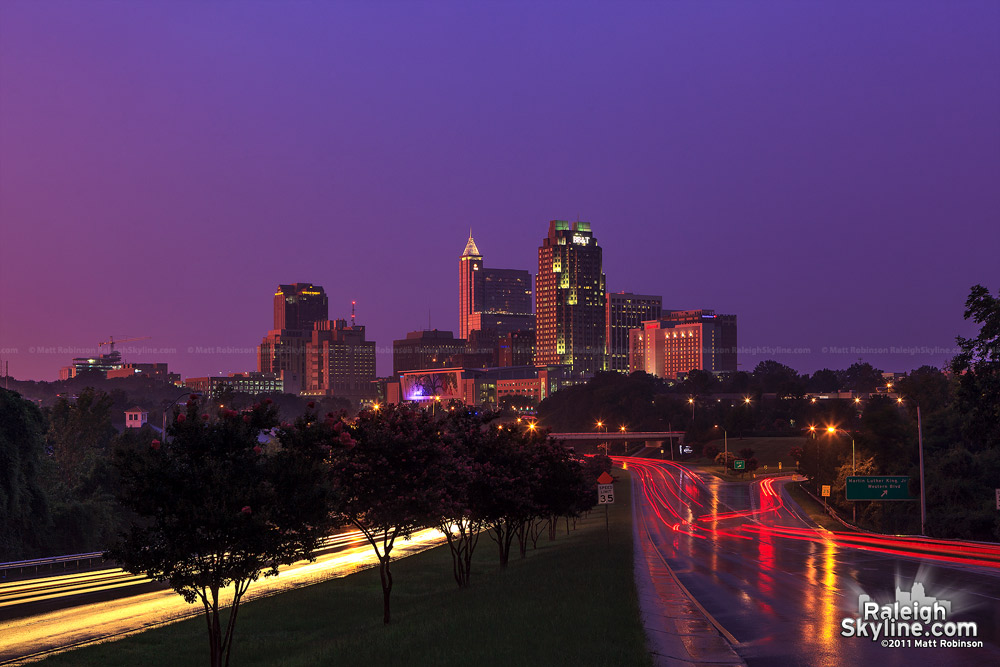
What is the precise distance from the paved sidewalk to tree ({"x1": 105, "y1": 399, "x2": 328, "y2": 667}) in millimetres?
8316

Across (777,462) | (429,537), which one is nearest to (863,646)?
(429,537)

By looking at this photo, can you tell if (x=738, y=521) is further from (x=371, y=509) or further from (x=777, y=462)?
(x=777, y=462)

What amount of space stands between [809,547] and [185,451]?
4435cm

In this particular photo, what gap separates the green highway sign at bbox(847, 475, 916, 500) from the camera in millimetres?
76438

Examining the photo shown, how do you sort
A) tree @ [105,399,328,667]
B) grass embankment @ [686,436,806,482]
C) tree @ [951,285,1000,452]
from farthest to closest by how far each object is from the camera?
grass embankment @ [686,436,806,482] < tree @ [951,285,1000,452] < tree @ [105,399,328,667]

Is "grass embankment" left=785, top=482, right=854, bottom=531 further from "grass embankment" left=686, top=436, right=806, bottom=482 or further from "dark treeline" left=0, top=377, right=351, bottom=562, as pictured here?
"dark treeline" left=0, top=377, right=351, bottom=562

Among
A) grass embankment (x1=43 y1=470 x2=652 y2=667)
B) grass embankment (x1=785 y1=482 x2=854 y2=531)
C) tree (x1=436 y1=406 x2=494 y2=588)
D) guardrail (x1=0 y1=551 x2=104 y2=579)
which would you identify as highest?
tree (x1=436 y1=406 x2=494 y2=588)

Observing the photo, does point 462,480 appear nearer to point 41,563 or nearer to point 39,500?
point 41,563

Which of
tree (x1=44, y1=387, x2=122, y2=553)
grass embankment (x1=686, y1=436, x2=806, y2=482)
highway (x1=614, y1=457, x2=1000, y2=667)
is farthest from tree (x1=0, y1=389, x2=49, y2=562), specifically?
grass embankment (x1=686, y1=436, x2=806, y2=482)

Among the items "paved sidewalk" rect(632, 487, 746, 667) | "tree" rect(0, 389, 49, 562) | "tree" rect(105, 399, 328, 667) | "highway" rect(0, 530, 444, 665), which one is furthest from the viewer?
"tree" rect(0, 389, 49, 562)

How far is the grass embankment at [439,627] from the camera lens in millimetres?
19516

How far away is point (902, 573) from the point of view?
35812mm

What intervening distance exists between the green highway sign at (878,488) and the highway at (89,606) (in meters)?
44.1
